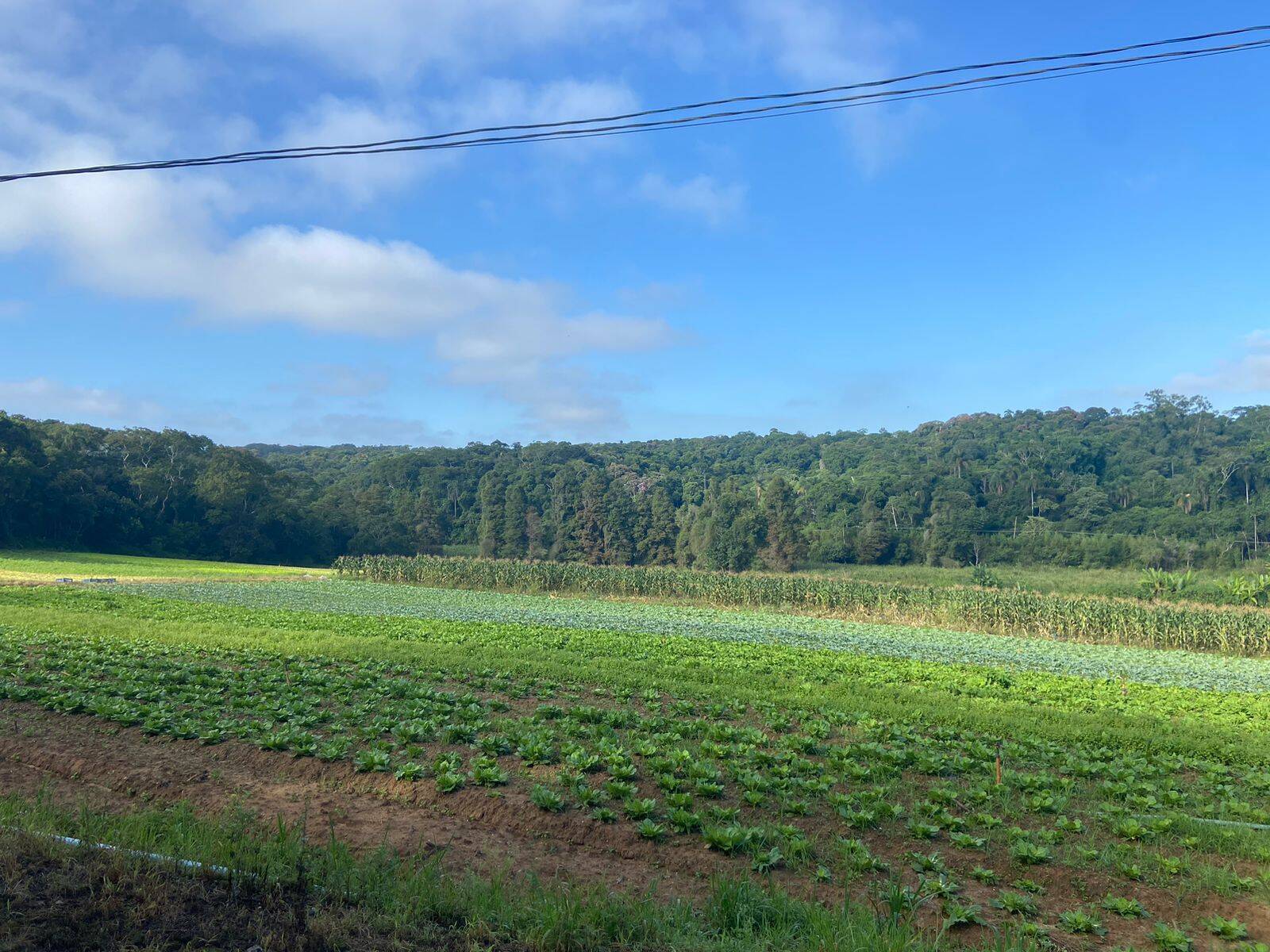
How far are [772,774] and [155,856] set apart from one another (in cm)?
644

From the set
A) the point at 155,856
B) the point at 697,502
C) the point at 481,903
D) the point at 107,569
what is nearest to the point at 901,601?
the point at 481,903

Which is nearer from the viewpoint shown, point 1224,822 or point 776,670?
point 1224,822

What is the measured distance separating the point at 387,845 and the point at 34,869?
2347 mm

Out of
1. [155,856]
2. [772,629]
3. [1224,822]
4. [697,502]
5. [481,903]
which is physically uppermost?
[697,502]

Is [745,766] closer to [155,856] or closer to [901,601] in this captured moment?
[155,856]

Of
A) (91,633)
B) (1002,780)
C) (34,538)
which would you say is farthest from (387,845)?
(34,538)

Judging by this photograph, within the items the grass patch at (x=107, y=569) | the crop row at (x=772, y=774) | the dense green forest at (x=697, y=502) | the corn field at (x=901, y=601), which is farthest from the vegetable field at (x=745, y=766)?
the dense green forest at (x=697, y=502)

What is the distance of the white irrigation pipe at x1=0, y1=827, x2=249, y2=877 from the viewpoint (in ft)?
17.8

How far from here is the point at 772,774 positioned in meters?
9.52

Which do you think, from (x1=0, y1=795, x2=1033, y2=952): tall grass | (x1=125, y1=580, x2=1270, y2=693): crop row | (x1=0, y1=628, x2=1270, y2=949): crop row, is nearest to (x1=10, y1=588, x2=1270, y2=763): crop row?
(x1=0, y1=628, x2=1270, y2=949): crop row

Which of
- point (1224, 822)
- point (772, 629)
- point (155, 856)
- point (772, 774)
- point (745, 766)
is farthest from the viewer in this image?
point (772, 629)

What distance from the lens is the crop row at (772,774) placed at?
284 inches

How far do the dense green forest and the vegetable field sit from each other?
213 feet

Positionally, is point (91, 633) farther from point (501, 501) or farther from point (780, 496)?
point (501, 501)
